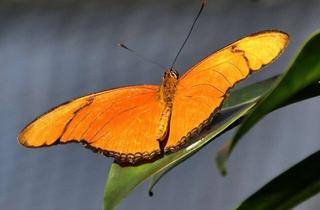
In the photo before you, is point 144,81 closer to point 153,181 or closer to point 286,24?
point 286,24

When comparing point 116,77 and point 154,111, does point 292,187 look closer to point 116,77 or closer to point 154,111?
point 154,111

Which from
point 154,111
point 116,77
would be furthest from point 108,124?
point 116,77

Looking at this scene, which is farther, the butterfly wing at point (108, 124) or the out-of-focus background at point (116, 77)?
the out-of-focus background at point (116, 77)

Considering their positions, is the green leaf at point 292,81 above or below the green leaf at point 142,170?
above

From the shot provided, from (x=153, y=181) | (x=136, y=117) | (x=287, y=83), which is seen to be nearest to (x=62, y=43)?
(x=136, y=117)

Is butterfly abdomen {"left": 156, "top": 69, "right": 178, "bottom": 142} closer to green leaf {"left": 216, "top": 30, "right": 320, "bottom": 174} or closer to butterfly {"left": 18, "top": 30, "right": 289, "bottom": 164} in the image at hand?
butterfly {"left": 18, "top": 30, "right": 289, "bottom": 164}

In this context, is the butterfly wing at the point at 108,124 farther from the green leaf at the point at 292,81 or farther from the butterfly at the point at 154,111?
the green leaf at the point at 292,81

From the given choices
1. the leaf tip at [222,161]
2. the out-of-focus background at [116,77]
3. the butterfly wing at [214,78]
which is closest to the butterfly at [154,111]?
the butterfly wing at [214,78]
